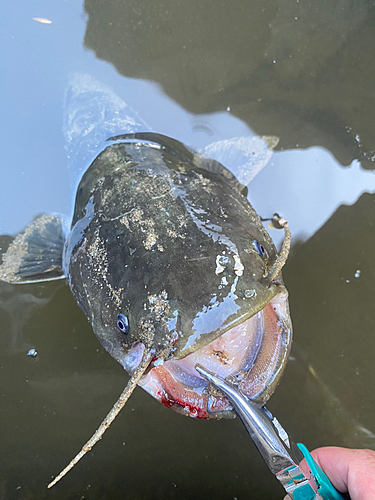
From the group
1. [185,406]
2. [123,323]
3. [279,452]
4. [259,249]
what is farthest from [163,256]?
[279,452]

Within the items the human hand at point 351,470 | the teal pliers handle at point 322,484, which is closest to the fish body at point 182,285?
the teal pliers handle at point 322,484

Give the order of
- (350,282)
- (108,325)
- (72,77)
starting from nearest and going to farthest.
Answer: (108,325) → (350,282) → (72,77)

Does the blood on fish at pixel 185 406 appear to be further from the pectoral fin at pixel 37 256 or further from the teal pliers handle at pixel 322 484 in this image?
Result: the pectoral fin at pixel 37 256

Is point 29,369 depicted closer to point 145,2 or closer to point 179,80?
point 179,80

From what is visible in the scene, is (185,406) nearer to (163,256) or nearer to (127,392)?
(127,392)

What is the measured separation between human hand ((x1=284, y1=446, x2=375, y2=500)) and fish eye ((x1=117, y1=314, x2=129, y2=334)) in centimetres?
123

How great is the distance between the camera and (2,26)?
3160 mm

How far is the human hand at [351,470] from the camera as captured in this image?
1.75m

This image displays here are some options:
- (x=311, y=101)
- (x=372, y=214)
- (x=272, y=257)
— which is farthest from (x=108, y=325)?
(x=311, y=101)

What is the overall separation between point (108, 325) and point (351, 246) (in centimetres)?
204

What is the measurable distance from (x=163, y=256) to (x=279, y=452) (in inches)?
41.6

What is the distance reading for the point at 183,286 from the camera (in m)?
1.68

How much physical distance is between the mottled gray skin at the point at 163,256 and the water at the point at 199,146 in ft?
Result: 2.55

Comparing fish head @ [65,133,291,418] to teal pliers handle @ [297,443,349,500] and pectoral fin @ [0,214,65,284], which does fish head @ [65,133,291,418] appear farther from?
pectoral fin @ [0,214,65,284]
